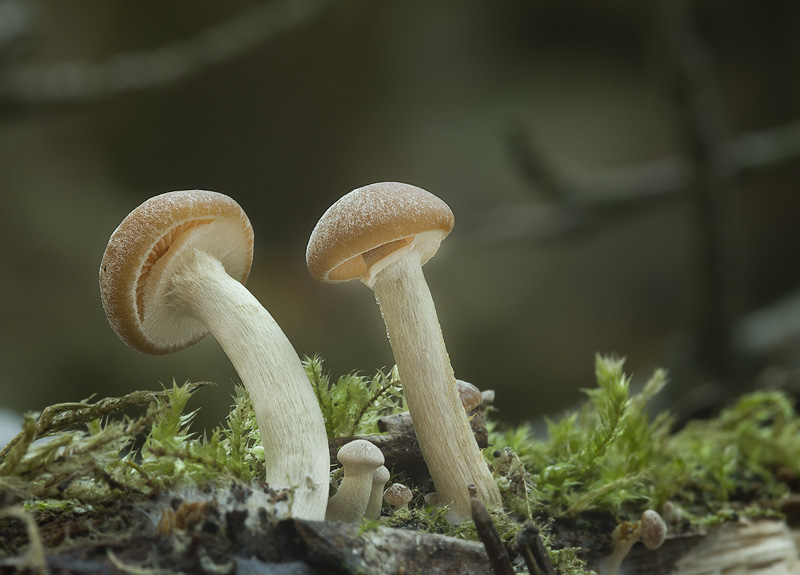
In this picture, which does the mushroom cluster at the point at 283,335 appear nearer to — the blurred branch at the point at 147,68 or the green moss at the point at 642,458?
the green moss at the point at 642,458

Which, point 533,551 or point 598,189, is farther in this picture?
point 598,189

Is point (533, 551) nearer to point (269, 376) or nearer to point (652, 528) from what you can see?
point (652, 528)

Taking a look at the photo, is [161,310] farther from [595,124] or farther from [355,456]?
[595,124]

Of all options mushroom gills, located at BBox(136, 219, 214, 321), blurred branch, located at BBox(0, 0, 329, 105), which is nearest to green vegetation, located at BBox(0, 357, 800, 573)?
mushroom gills, located at BBox(136, 219, 214, 321)

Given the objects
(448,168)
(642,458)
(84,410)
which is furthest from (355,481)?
(448,168)

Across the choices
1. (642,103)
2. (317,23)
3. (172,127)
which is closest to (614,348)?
(642,103)

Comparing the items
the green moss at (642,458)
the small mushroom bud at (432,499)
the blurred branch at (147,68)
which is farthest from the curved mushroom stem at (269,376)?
the blurred branch at (147,68)

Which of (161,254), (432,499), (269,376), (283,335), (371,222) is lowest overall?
(432,499)
